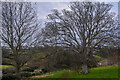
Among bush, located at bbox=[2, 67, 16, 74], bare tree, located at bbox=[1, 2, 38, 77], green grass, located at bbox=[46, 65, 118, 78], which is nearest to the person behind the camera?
green grass, located at bbox=[46, 65, 118, 78]

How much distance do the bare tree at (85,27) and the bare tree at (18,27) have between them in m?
2.25

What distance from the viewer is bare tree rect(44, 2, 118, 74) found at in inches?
473

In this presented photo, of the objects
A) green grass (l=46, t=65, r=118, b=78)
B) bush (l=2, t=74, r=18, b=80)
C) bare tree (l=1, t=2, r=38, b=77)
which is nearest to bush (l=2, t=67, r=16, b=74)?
bush (l=2, t=74, r=18, b=80)

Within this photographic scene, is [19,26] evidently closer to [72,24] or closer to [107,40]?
[72,24]

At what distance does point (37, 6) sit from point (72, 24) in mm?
4216

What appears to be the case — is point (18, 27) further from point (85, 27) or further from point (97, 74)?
point (97, 74)

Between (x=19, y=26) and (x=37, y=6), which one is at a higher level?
(x=37, y=6)

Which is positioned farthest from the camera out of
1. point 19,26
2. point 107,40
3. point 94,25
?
point 19,26

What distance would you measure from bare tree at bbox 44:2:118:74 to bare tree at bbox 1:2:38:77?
2.25 meters

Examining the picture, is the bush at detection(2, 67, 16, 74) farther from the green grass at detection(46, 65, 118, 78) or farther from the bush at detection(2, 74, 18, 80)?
the green grass at detection(46, 65, 118, 78)

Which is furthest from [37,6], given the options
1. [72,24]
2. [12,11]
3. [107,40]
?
[107,40]

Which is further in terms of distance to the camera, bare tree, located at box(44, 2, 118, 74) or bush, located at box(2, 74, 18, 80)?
bush, located at box(2, 74, 18, 80)

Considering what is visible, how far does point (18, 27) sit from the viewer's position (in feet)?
43.5

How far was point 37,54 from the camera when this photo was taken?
13016 mm
